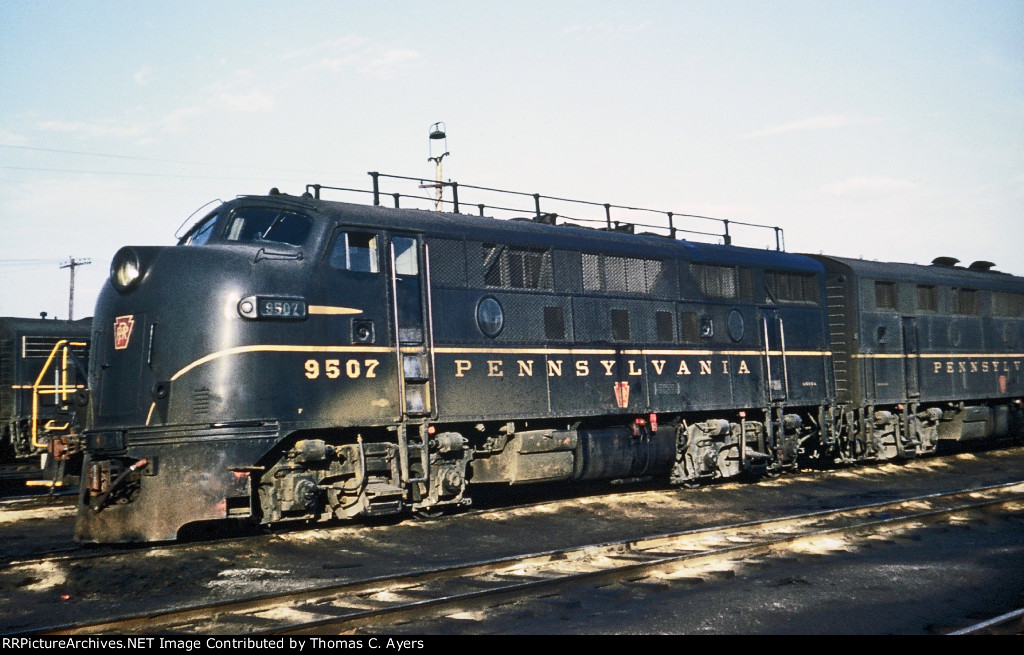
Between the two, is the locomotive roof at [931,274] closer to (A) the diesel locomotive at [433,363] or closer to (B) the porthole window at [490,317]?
(A) the diesel locomotive at [433,363]

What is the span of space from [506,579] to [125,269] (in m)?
6.12

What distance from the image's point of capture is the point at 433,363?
41.6 feet

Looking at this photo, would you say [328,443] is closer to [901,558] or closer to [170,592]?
[170,592]

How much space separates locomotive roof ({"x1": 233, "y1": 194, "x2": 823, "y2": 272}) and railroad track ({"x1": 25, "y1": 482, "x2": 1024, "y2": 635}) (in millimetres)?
4949

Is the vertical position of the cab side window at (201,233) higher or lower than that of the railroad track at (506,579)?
higher

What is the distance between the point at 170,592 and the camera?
909cm

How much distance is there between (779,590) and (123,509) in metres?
7.23

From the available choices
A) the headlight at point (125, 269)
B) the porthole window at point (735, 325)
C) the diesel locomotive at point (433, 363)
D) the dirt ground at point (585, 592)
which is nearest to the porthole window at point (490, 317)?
the diesel locomotive at point (433, 363)

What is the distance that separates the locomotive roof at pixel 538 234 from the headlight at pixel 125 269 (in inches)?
60.1

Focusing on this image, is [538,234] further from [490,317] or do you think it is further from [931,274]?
[931,274]

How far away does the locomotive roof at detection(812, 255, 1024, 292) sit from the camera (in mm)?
20266

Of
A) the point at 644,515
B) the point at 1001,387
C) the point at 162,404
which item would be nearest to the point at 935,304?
the point at 1001,387

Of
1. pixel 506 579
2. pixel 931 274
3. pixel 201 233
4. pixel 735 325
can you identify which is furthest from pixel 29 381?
pixel 931 274

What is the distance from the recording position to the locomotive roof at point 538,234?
12281mm
